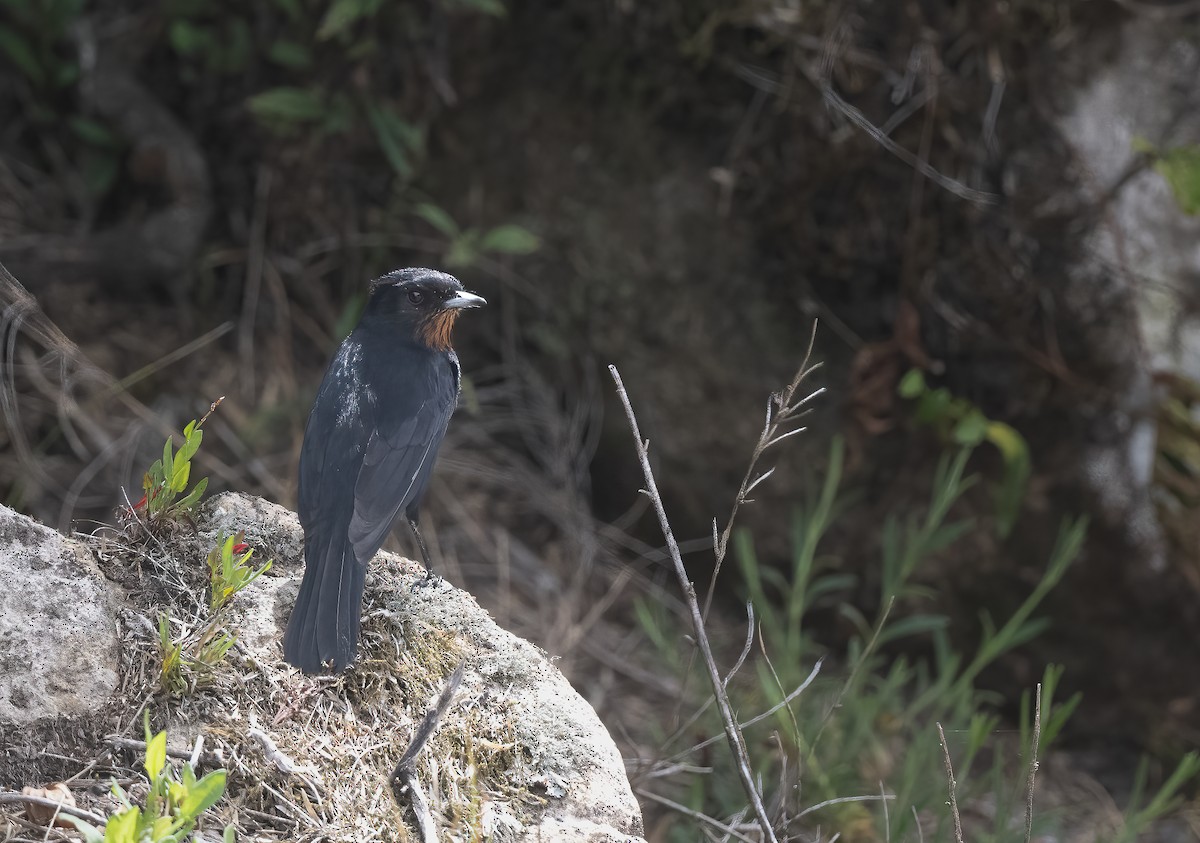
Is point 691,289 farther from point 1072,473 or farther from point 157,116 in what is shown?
point 157,116

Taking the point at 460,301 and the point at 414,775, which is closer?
the point at 414,775

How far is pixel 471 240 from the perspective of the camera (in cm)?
512

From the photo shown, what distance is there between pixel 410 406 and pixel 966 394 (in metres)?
2.82

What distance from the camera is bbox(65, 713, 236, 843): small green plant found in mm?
1845

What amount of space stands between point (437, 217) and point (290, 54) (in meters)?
0.89

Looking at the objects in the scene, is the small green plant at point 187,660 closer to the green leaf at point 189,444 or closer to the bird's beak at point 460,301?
the green leaf at point 189,444

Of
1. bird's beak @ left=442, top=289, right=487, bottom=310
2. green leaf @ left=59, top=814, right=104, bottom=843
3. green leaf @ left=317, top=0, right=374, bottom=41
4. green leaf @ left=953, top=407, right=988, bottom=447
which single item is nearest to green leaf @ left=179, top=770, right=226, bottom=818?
green leaf @ left=59, top=814, right=104, bottom=843

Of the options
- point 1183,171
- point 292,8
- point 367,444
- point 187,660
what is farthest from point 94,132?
point 1183,171

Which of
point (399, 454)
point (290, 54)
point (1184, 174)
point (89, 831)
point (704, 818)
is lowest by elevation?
point (704, 818)

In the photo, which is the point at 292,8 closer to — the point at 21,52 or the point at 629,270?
the point at 21,52

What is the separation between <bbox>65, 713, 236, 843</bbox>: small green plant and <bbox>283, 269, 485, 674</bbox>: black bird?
18.5 inches

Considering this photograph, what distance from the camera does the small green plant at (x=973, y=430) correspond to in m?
4.79

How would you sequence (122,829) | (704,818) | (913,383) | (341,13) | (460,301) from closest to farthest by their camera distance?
(122,829)
(704,818)
(460,301)
(341,13)
(913,383)

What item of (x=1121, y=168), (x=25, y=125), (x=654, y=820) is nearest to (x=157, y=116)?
(x=25, y=125)
